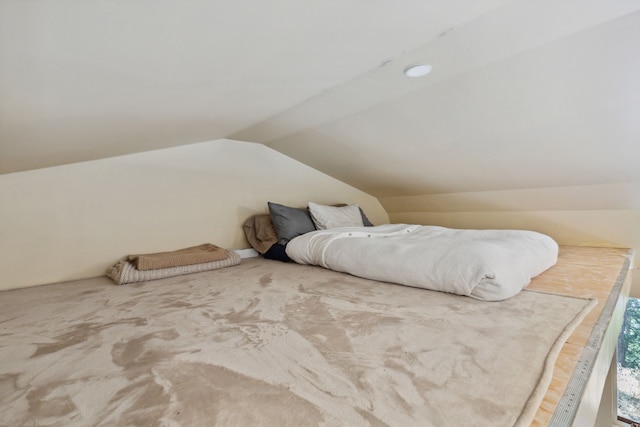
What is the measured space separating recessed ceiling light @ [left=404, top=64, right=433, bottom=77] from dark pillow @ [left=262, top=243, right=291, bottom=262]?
1710 millimetres

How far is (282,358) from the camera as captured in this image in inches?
38.1

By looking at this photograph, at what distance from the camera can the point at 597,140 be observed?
182 cm

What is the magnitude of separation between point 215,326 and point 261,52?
3.65 feet

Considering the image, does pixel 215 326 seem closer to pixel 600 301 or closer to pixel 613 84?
pixel 600 301

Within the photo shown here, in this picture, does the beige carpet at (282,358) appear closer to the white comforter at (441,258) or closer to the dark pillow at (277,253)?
the white comforter at (441,258)

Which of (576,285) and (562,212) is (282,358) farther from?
(562,212)

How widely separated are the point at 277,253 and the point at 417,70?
183cm

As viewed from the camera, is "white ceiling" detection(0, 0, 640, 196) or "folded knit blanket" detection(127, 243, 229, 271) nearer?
"white ceiling" detection(0, 0, 640, 196)

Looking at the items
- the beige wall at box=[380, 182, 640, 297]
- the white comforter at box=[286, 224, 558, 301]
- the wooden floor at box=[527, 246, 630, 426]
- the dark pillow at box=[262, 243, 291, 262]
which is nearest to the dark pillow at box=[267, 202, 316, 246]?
the dark pillow at box=[262, 243, 291, 262]

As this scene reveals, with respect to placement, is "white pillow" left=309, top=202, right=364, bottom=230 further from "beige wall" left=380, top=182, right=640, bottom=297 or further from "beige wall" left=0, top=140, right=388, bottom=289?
"beige wall" left=380, top=182, right=640, bottom=297

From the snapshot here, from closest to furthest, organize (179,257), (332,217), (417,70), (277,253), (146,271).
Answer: (417,70)
(146,271)
(179,257)
(277,253)
(332,217)

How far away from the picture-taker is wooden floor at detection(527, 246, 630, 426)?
768 millimetres

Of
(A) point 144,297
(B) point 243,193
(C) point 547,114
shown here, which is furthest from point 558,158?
(A) point 144,297

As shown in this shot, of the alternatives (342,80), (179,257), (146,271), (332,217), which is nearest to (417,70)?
(342,80)
